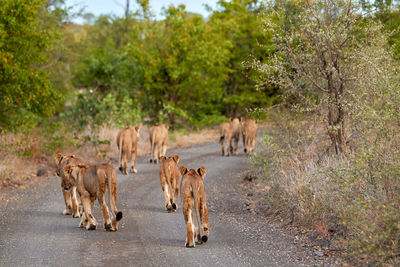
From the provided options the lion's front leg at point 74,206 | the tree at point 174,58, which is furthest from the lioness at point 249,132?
the lion's front leg at point 74,206

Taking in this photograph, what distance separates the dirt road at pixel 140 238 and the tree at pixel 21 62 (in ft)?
13.4

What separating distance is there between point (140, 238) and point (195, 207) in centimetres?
126

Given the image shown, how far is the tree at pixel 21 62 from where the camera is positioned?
51.2 ft

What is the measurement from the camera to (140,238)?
8789 mm

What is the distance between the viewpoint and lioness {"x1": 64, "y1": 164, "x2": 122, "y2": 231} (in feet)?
29.6

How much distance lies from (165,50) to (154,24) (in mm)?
1659

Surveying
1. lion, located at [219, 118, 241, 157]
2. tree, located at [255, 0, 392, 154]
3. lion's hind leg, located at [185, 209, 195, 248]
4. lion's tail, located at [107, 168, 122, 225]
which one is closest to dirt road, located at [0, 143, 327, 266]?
lion's hind leg, located at [185, 209, 195, 248]

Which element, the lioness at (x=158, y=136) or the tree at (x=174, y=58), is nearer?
the lioness at (x=158, y=136)

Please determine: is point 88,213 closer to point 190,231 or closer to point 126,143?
point 190,231

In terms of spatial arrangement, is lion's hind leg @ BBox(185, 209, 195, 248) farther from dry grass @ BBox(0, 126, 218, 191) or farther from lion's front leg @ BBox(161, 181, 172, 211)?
dry grass @ BBox(0, 126, 218, 191)

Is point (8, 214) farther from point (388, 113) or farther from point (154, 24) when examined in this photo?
point (154, 24)

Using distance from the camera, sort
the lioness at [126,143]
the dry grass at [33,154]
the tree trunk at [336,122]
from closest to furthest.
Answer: the tree trunk at [336,122], the dry grass at [33,154], the lioness at [126,143]

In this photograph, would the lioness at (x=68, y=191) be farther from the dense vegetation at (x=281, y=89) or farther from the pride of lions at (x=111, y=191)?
the dense vegetation at (x=281, y=89)

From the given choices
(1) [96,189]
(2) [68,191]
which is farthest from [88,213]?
(2) [68,191]
